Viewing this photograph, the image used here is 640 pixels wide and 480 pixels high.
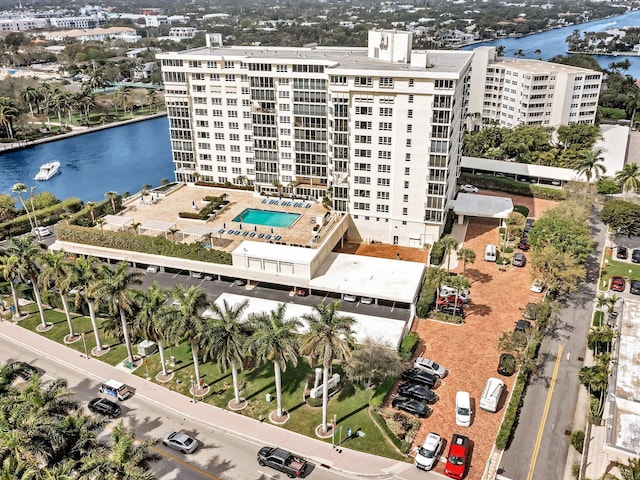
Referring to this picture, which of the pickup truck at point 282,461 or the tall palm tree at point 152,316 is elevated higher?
the tall palm tree at point 152,316

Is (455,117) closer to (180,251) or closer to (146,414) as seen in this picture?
(180,251)

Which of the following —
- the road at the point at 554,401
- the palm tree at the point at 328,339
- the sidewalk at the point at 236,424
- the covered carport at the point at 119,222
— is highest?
the palm tree at the point at 328,339

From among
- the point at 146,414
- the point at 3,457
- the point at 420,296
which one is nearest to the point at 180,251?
the point at 146,414

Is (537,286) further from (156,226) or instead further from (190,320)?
(156,226)

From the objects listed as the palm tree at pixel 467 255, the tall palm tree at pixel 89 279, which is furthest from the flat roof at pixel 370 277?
the tall palm tree at pixel 89 279

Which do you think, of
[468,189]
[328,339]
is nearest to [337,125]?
[468,189]

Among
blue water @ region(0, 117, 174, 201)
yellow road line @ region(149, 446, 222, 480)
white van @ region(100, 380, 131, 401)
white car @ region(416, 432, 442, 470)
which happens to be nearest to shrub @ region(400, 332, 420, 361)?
white car @ region(416, 432, 442, 470)

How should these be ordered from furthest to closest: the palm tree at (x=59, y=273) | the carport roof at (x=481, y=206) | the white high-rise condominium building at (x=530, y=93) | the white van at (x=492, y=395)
Result: the white high-rise condominium building at (x=530, y=93) < the carport roof at (x=481, y=206) < the palm tree at (x=59, y=273) < the white van at (x=492, y=395)

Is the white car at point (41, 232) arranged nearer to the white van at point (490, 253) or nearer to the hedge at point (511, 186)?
the white van at point (490, 253)
